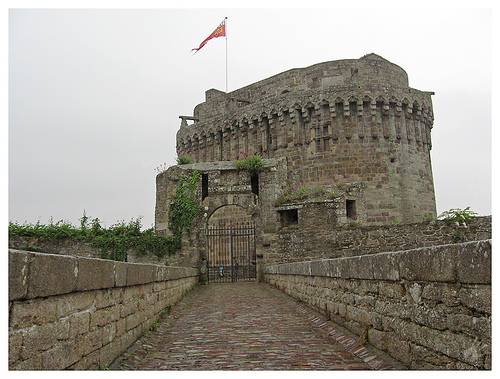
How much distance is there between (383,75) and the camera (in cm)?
2658

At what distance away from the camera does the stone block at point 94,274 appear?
12.2 feet

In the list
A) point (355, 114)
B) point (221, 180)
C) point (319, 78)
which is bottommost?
point (221, 180)

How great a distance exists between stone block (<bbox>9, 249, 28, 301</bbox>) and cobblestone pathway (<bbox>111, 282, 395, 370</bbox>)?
79.1 inches

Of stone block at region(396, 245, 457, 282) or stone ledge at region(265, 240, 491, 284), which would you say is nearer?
stone ledge at region(265, 240, 491, 284)

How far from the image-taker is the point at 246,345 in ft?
18.6

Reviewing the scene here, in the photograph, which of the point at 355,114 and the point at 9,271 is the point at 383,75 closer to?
the point at 355,114

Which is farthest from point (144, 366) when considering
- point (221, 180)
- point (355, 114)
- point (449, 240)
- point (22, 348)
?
point (355, 114)

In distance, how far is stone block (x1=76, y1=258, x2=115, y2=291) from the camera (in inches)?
146

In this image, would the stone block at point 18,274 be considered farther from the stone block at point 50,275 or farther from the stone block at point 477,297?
the stone block at point 477,297

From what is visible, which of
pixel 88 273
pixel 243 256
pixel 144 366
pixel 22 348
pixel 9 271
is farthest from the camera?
pixel 243 256

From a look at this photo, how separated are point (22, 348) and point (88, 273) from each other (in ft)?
3.97

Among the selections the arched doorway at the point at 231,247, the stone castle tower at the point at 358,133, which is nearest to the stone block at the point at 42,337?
the arched doorway at the point at 231,247

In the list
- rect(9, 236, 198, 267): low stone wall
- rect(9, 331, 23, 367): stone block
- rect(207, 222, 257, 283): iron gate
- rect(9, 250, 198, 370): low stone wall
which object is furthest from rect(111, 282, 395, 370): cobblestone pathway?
rect(207, 222, 257, 283): iron gate

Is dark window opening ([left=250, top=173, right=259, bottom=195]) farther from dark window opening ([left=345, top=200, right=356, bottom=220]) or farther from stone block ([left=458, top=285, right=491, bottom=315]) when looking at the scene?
stone block ([left=458, top=285, right=491, bottom=315])
